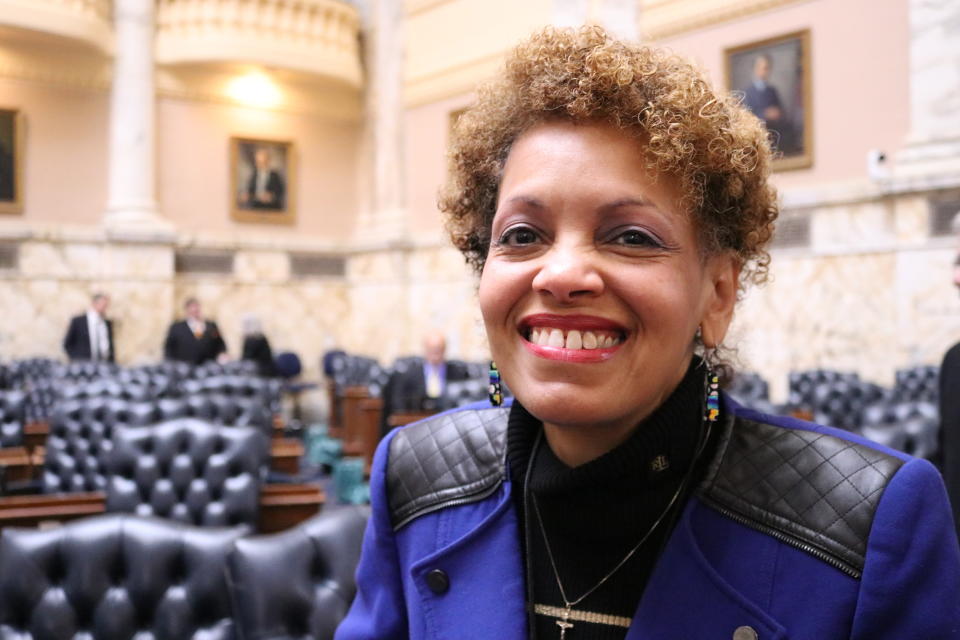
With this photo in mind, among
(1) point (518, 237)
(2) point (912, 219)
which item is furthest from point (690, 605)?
(2) point (912, 219)

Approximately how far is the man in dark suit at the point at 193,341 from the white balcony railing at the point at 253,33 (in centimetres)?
406

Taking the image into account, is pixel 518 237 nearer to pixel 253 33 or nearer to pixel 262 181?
pixel 253 33

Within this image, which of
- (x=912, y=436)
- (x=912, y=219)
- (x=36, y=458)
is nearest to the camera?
(x=912, y=436)

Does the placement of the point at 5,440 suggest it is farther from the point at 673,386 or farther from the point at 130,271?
the point at 130,271

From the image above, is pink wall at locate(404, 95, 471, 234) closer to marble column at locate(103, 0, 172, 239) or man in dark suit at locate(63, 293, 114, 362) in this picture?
marble column at locate(103, 0, 172, 239)

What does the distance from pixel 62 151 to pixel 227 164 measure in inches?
89.4

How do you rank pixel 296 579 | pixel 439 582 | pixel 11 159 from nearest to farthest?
pixel 439 582 → pixel 296 579 → pixel 11 159

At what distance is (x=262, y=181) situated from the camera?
1289 cm

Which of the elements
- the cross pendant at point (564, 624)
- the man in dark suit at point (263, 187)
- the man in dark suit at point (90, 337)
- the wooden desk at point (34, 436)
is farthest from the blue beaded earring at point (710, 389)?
the man in dark suit at point (263, 187)

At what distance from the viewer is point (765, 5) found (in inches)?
340

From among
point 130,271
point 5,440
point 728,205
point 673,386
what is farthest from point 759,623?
point 130,271

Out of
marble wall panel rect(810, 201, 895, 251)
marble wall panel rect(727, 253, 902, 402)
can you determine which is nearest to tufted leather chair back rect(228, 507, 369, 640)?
marble wall panel rect(727, 253, 902, 402)

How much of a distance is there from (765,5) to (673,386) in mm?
8620

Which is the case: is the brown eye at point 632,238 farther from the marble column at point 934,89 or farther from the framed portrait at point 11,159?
the framed portrait at point 11,159
